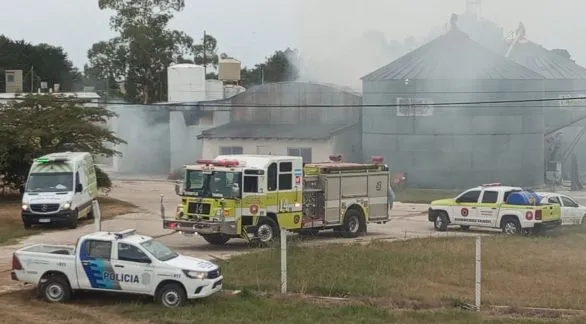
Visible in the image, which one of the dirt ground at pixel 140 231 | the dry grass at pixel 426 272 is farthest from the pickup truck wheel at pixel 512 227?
the dry grass at pixel 426 272

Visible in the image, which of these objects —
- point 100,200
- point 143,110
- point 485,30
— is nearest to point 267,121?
point 143,110

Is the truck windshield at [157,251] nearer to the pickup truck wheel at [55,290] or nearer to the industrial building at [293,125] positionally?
the pickup truck wheel at [55,290]

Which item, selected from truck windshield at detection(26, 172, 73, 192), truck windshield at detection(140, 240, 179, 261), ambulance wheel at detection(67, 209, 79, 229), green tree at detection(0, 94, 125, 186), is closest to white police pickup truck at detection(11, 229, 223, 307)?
truck windshield at detection(140, 240, 179, 261)

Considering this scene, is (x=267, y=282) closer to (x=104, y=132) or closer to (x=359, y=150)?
(x=104, y=132)

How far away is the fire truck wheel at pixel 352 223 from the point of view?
27.4 m

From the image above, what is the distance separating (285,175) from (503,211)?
829 centimetres

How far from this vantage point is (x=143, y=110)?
202 ft

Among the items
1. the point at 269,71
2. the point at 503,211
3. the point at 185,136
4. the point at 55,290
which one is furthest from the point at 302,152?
the point at 269,71

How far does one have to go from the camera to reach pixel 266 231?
961 inches

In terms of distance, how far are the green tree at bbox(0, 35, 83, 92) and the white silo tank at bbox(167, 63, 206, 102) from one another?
44562 millimetres

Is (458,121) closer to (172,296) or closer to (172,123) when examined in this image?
Answer: (172,123)

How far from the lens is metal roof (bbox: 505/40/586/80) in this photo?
6494 cm

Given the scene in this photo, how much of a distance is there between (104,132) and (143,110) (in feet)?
72.1

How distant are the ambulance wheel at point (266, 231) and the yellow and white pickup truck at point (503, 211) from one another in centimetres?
810
